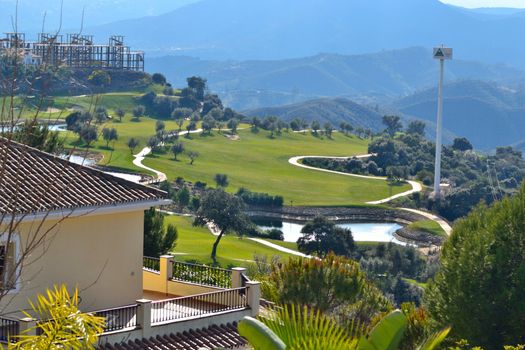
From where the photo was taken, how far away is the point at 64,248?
18781mm

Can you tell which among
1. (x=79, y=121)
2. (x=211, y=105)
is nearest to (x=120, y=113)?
(x=211, y=105)

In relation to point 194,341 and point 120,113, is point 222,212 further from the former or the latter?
point 120,113

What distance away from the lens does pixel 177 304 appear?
2012 cm

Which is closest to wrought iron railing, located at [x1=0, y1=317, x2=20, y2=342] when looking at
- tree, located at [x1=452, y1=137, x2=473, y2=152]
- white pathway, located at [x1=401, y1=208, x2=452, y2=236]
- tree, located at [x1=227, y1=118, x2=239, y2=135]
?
white pathway, located at [x1=401, y1=208, x2=452, y2=236]

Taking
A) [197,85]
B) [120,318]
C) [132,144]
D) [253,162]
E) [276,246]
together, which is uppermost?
[197,85]

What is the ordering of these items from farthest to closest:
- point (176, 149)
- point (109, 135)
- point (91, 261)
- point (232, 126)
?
point (232, 126) < point (176, 149) < point (109, 135) < point (91, 261)

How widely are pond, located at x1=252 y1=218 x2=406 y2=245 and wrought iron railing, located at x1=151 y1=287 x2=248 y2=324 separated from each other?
224 ft

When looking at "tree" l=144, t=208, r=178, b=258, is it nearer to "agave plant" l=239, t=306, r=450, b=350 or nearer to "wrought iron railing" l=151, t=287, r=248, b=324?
"wrought iron railing" l=151, t=287, r=248, b=324

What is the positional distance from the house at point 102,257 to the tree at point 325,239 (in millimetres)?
57939

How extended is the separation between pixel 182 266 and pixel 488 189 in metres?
93.3

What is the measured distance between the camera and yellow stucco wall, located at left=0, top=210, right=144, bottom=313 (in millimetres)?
18219

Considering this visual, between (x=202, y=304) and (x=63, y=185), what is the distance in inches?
134

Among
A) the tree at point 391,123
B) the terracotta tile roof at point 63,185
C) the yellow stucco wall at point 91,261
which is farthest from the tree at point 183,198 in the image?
the tree at point 391,123

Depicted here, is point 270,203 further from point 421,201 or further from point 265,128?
point 265,128
